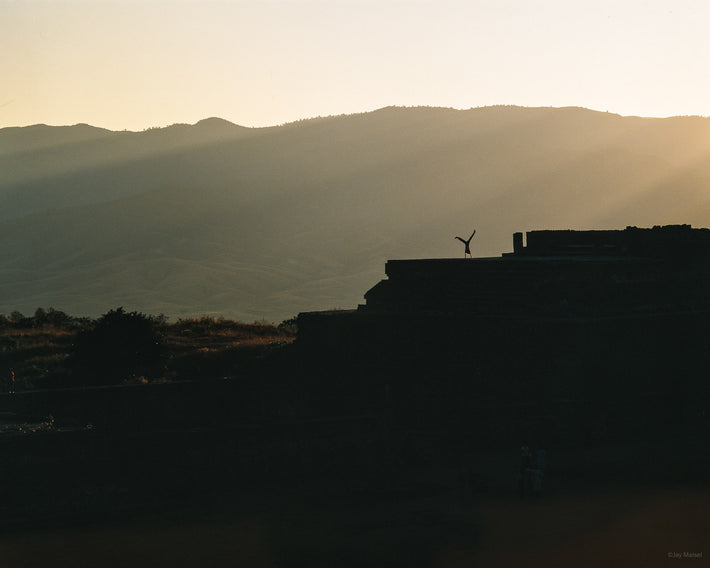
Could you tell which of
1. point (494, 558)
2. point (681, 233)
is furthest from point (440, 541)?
point (681, 233)

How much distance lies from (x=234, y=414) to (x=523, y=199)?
16286 centimetres

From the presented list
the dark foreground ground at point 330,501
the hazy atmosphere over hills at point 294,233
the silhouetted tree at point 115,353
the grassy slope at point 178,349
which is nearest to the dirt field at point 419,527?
the dark foreground ground at point 330,501

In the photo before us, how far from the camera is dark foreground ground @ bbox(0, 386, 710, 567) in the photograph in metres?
17.7

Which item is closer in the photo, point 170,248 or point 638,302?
point 638,302

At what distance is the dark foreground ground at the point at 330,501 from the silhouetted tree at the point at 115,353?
12.6 meters

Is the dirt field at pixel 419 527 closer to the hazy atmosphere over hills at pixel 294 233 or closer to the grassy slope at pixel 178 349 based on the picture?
the grassy slope at pixel 178 349

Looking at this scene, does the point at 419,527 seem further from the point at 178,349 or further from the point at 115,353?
the point at 178,349

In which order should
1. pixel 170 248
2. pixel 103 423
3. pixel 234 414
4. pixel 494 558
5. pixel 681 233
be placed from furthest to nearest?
pixel 170 248 → pixel 681 233 → pixel 234 414 → pixel 103 423 → pixel 494 558

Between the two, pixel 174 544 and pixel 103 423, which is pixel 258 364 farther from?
pixel 174 544

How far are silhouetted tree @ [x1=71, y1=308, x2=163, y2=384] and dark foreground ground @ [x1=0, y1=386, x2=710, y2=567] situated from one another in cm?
1261

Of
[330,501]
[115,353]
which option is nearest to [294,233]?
[115,353]

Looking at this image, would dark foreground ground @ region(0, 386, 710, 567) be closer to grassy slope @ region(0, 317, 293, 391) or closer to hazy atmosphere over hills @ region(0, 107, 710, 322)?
grassy slope @ region(0, 317, 293, 391)

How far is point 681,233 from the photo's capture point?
112 feet

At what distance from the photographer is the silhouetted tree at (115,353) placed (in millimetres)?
39625
